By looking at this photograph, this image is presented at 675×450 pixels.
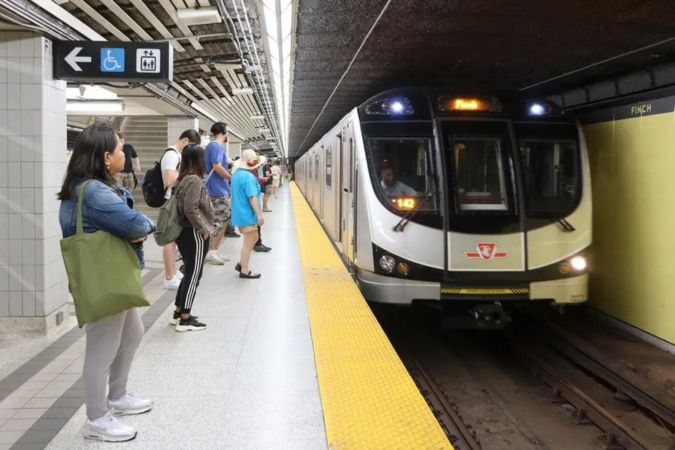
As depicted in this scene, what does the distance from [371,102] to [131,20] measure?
284 centimetres

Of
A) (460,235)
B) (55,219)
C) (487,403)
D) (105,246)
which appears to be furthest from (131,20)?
(487,403)

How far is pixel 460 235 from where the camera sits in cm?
570

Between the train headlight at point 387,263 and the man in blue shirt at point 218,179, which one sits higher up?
the man in blue shirt at point 218,179

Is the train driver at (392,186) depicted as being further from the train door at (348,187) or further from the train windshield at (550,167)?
the train windshield at (550,167)

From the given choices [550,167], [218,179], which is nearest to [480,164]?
[550,167]

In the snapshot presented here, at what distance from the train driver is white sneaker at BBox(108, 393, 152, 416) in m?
3.20

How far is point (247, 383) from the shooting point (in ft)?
13.1

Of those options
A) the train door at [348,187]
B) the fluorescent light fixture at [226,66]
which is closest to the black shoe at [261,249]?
the train door at [348,187]

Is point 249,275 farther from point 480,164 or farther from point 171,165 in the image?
point 480,164

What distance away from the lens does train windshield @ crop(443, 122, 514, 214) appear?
233 inches

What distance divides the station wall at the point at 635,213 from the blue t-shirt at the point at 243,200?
4.07 meters

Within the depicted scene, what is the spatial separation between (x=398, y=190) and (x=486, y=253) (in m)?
1.00

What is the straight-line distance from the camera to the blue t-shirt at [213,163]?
7836 millimetres

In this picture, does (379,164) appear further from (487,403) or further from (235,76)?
(235,76)
